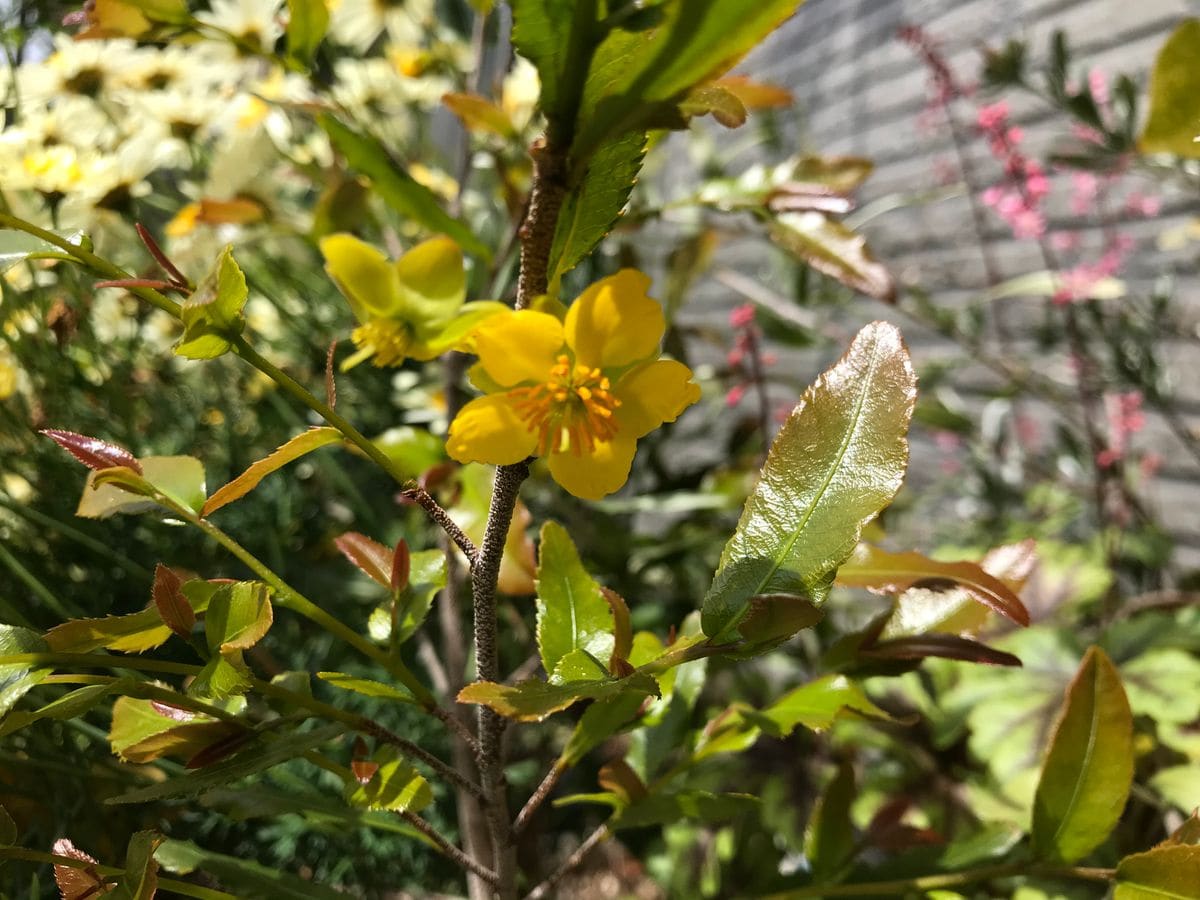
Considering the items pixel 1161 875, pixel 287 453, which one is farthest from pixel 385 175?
pixel 1161 875

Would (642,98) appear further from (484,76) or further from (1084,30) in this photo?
(1084,30)

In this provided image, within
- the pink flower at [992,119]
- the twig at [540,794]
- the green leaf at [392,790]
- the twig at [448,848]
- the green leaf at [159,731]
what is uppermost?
the pink flower at [992,119]

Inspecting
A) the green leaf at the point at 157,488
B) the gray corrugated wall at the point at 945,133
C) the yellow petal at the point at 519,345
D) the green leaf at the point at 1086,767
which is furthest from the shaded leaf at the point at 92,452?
the gray corrugated wall at the point at 945,133

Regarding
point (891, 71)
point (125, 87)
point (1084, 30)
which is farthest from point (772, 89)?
point (891, 71)

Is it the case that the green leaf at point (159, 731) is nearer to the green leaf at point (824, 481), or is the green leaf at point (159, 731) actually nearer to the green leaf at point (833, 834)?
the green leaf at point (824, 481)

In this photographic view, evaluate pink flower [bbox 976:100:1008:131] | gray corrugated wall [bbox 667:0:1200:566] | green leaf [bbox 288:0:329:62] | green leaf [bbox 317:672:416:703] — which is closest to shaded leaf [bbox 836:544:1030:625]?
green leaf [bbox 317:672:416:703]

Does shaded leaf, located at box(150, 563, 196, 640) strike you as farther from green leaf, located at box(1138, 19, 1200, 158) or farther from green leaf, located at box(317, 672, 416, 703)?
green leaf, located at box(1138, 19, 1200, 158)

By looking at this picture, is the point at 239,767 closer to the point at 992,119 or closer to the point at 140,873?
the point at 140,873
